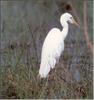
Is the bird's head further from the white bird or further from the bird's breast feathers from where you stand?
the bird's breast feathers

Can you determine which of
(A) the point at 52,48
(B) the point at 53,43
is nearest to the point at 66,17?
(B) the point at 53,43

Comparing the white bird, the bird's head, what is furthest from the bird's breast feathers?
the bird's head

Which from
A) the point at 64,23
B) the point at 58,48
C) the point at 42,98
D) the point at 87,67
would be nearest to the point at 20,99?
the point at 42,98

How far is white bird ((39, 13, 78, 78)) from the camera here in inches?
191

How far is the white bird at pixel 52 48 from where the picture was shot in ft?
15.9

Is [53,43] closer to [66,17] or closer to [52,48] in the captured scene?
[52,48]

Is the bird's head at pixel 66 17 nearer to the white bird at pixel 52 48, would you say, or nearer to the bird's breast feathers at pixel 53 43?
the white bird at pixel 52 48

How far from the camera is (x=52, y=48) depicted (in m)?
5.28

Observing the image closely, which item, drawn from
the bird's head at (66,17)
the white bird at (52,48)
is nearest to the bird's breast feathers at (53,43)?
the white bird at (52,48)

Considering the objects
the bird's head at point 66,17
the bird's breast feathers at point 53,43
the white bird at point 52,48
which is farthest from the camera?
the bird's head at point 66,17

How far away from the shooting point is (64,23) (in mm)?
5766

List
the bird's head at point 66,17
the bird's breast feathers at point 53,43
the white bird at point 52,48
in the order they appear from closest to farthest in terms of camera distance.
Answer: the white bird at point 52,48 → the bird's breast feathers at point 53,43 → the bird's head at point 66,17

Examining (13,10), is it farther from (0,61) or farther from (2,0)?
(0,61)

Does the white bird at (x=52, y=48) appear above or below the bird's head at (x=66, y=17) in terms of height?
below
